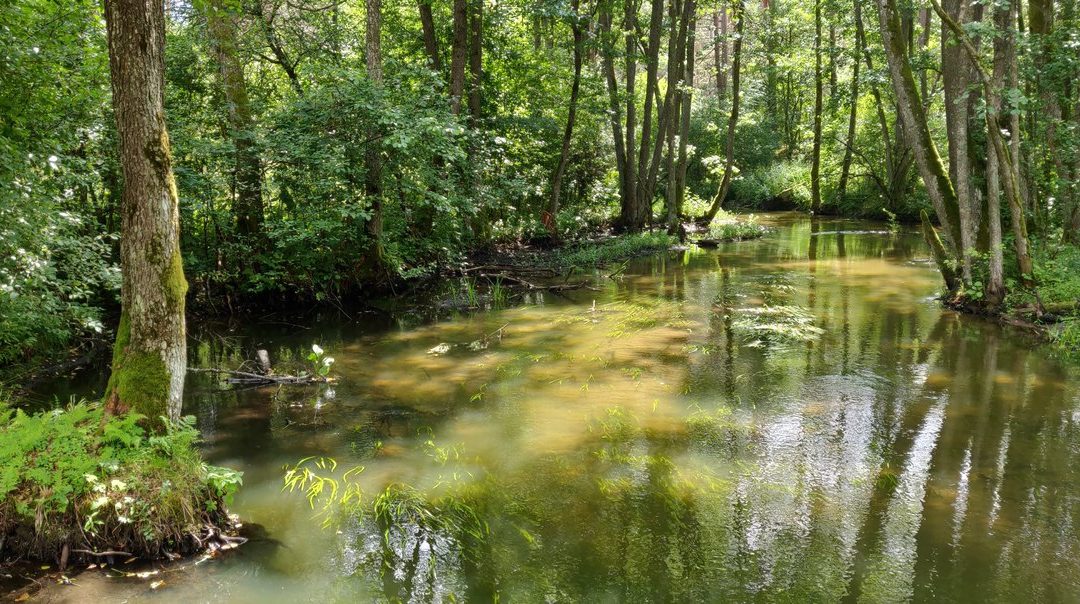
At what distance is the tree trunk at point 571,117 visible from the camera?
17156 mm

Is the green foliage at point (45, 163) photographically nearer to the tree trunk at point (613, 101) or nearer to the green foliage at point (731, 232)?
the tree trunk at point (613, 101)

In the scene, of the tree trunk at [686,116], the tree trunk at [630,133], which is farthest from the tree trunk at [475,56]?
the tree trunk at [686,116]

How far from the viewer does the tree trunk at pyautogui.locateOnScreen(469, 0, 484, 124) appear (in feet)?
53.6

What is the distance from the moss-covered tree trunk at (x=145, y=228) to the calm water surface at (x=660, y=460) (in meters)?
1.32

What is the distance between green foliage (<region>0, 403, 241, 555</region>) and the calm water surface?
1.10 ft

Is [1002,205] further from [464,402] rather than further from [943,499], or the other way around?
[464,402]

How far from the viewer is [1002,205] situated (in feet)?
42.5

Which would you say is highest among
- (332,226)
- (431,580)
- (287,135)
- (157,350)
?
(287,135)

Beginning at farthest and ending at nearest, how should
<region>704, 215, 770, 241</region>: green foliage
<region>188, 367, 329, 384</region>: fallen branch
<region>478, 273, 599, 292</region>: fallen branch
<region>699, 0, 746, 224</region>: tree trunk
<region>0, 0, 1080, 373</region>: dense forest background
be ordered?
<region>704, 215, 770, 241</region>: green foliage → <region>699, 0, 746, 224</region>: tree trunk → <region>478, 273, 599, 292</region>: fallen branch → <region>188, 367, 329, 384</region>: fallen branch → <region>0, 0, 1080, 373</region>: dense forest background

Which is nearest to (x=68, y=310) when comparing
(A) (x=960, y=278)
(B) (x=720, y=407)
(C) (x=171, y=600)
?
(C) (x=171, y=600)

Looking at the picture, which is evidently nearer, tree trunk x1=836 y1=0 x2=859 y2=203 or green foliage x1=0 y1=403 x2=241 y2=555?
green foliage x1=0 y1=403 x2=241 y2=555

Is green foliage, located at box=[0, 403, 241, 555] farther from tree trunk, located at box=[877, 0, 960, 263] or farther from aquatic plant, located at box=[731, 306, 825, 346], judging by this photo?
tree trunk, located at box=[877, 0, 960, 263]

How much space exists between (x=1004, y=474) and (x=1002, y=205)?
8.98 m

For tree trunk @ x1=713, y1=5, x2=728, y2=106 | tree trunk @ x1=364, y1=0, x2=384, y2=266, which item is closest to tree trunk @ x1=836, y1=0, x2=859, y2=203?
tree trunk @ x1=713, y1=5, x2=728, y2=106
